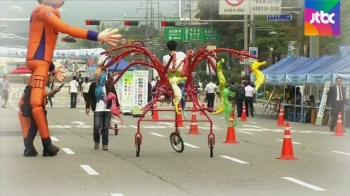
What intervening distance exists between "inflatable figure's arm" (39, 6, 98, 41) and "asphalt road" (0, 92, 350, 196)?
2.05m

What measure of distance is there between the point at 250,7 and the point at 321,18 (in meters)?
4.96

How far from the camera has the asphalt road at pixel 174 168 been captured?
10.4m

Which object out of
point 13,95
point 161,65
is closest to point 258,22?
point 13,95

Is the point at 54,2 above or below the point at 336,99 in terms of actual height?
above

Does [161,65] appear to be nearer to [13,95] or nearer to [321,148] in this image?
[321,148]

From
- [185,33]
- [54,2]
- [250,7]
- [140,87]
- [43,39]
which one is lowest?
[140,87]

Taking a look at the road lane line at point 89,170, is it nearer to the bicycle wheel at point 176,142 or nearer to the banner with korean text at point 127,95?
the bicycle wheel at point 176,142

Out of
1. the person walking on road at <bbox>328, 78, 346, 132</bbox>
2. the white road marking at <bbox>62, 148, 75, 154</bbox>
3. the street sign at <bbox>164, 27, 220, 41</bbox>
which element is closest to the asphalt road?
the white road marking at <bbox>62, 148, 75, 154</bbox>

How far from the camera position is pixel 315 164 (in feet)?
47.1

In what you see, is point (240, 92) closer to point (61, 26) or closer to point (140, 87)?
point (140, 87)

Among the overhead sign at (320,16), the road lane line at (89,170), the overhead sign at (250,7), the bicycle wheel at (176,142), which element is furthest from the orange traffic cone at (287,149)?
the overhead sign at (250,7)

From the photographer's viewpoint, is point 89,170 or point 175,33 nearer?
point 89,170

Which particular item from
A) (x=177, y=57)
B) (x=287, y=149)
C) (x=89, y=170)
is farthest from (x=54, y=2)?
(x=287, y=149)

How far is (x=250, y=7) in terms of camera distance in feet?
126
